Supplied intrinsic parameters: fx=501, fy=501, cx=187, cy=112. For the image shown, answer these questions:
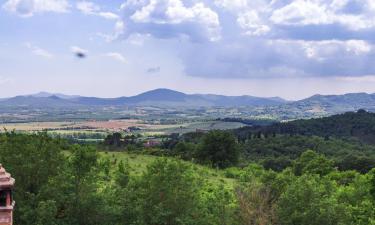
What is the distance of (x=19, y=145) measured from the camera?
3000 cm

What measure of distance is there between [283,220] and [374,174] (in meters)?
16.4

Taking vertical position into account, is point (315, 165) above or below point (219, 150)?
below

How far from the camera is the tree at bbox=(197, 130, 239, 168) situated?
73125mm

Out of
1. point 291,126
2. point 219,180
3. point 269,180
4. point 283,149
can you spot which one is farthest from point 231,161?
point 291,126

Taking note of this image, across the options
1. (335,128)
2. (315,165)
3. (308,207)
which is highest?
(308,207)

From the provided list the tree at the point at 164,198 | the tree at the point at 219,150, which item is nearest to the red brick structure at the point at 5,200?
the tree at the point at 164,198

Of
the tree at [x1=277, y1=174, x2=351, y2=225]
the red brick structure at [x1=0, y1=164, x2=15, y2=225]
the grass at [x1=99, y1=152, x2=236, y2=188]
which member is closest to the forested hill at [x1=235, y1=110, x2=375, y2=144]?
the grass at [x1=99, y1=152, x2=236, y2=188]

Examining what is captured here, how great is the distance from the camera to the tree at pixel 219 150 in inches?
2879

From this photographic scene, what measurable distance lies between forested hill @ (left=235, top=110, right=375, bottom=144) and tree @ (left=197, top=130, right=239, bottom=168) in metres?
80.8

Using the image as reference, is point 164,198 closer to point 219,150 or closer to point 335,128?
point 219,150

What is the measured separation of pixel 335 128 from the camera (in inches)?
6673

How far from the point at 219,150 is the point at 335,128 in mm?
106292

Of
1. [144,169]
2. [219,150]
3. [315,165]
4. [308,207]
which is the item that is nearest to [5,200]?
[308,207]

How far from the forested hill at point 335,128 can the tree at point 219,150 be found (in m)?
80.8
